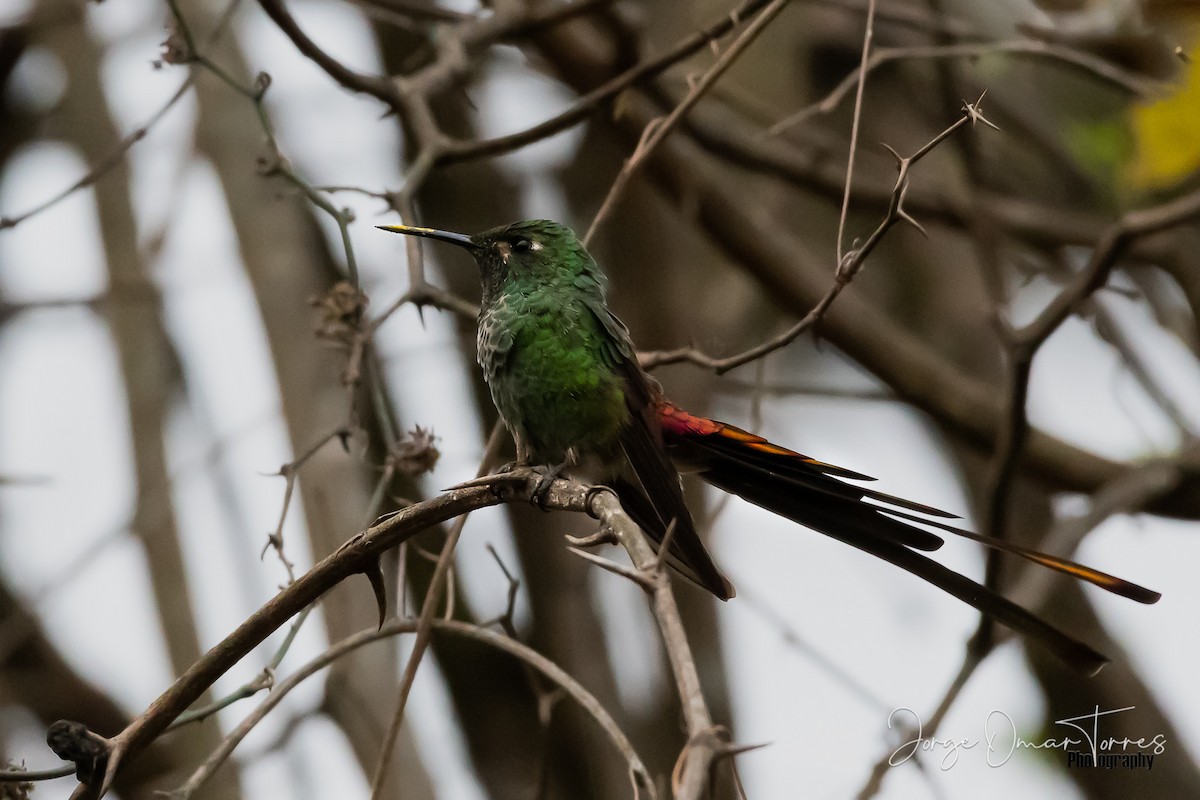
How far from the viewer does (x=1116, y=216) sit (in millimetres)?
7176

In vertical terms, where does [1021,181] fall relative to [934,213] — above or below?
above

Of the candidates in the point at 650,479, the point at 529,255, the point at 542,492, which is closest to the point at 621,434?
the point at 650,479

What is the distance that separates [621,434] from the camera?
12.6 ft

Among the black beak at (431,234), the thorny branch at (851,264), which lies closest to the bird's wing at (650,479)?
the thorny branch at (851,264)

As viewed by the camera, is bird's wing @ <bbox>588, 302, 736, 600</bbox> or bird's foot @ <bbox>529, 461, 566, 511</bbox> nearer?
bird's foot @ <bbox>529, 461, 566, 511</bbox>

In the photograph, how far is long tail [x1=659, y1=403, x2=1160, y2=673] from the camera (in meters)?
3.04

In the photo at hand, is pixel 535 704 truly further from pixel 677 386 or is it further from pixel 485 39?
pixel 485 39

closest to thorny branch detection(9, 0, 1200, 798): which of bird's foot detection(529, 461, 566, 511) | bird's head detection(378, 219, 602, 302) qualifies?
bird's foot detection(529, 461, 566, 511)

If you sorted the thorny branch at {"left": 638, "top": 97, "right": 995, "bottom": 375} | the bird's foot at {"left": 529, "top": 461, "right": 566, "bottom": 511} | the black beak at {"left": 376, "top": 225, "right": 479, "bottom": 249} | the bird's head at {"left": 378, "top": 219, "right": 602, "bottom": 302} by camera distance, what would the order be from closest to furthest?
the thorny branch at {"left": 638, "top": 97, "right": 995, "bottom": 375}
the bird's foot at {"left": 529, "top": 461, "right": 566, "bottom": 511}
the black beak at {"left": 376, "top": 225, "right": 479, "bottom": 249}
the bird's head at {"left": 378, "top": 219, "right": 602, "bottom": 302}

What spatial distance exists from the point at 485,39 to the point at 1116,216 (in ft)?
14.1

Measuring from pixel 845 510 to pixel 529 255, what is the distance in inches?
60.3

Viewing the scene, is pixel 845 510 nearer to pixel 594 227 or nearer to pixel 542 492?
pixel 542 492

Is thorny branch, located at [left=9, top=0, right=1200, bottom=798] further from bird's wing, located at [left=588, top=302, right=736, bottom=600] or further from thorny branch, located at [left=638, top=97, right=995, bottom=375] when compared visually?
bird's wing, located at [left=588, top=302, right=736, bottom=600]

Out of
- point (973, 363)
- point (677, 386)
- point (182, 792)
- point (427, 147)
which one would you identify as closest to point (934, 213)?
point (973, 363)
